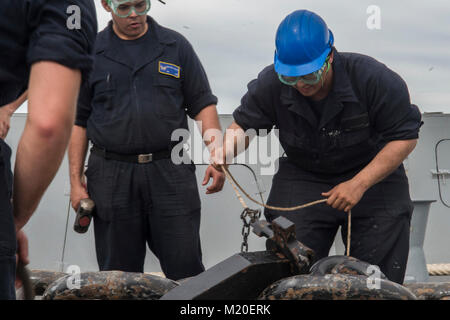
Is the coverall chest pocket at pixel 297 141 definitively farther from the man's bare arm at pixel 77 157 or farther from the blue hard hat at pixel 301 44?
the man's bare arm at pixel 77 157

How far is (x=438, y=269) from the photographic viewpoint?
5.02 m

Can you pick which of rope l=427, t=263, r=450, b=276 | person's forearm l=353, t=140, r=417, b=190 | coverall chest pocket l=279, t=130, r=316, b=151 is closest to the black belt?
coverall chest pocket l=279, t=130, r=316, b=151

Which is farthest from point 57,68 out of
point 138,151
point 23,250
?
point 138,151

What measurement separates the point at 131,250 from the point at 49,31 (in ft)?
6.60

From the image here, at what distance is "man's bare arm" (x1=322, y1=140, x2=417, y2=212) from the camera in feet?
8.73

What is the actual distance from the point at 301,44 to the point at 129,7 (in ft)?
3.17

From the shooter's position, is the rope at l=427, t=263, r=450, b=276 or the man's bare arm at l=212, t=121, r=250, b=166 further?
the rope at l=427, t=263, r=450, b=276

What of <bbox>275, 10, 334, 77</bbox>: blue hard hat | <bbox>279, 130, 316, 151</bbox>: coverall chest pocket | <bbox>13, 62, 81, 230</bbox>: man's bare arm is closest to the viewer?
<bbox>13, 62, 81, 230</bbox>: man's bare arm

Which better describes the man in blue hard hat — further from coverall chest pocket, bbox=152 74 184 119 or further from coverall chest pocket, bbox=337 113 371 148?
coverall chest pocket, bbox=152 74 184 119

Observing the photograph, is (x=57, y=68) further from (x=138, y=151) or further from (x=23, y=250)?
(x=138, y=151)

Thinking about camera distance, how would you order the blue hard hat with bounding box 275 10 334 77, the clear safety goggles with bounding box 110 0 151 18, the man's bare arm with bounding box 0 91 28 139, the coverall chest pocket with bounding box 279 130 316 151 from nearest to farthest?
the man's bare arm with bounding box 0 91 28 139
the blue hard hat with bounding box 275 10 334 77
the coverall chest pocket with bounding box 279 130 316 151
the clear safety goggles with bounding box 110 0 151 18

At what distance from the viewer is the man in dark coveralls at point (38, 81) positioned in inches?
45.9

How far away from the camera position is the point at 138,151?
3.04 meters

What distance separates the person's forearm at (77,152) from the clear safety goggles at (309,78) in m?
1.22
